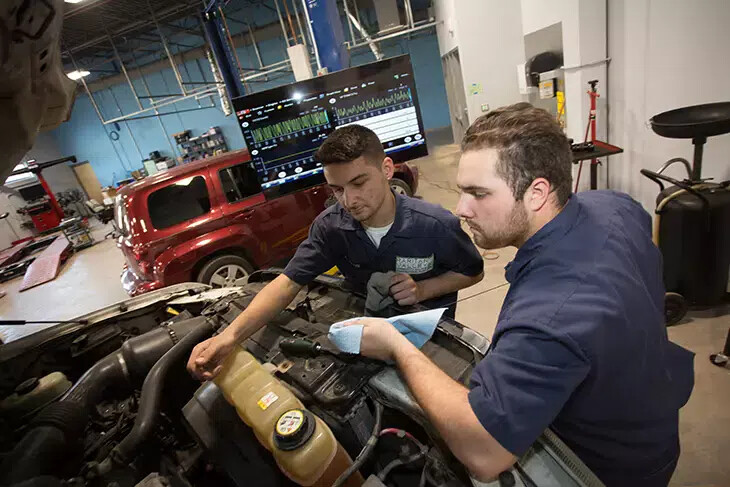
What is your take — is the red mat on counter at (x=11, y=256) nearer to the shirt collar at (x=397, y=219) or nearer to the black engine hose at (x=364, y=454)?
the shirt collar at (x=397, y=219)

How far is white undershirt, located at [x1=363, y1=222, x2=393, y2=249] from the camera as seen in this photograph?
5.92ft

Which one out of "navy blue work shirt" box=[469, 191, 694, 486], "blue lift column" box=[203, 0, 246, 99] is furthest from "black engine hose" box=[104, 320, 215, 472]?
"blue lift column" box=[203, 0, 246, 99]

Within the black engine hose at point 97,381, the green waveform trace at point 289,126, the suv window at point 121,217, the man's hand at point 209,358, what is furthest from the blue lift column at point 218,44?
the man's hand at point 209,358

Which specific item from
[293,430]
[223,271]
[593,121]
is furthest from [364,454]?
[593,121]

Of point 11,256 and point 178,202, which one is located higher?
point 178,202

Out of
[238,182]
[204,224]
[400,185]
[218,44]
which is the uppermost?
[218,44]

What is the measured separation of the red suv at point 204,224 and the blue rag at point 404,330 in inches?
99.5

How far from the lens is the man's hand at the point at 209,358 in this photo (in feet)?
4.64

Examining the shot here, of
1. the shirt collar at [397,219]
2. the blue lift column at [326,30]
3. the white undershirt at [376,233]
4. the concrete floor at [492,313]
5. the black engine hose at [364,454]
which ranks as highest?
the blue lift column at [326,30]

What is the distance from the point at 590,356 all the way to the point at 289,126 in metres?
3.08

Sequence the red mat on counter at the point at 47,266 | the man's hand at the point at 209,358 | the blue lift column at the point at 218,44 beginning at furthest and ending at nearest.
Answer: the red mat on counter at the point at 47,266 < the blue lift column at the point at 218,44 < the man's hand at the point at 209,358

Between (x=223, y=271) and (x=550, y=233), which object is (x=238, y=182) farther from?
(x=550, y=233)

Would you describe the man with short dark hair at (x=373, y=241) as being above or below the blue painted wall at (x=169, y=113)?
below

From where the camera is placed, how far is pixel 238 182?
4.05 metres
